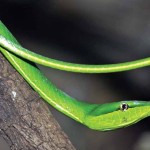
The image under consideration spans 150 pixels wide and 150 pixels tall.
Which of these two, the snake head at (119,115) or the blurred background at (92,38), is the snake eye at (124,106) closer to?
the snake head at (119,115)

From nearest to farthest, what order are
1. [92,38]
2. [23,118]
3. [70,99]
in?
[23,118] → [70,99] → [92,38]

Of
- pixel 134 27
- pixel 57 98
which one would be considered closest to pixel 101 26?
pixel 134 27

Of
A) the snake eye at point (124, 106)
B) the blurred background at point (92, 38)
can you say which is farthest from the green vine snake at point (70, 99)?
the blurred background at point (92, 38)

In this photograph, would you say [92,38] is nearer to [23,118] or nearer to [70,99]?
[70,99]

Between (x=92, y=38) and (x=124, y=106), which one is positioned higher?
(x=124, y=106)

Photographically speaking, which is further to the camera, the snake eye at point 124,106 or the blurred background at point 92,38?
the blurred background at point 92,38

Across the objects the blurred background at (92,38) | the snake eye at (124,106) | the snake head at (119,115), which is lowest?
the blurred background at (92,38)

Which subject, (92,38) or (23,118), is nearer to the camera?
(23,118)

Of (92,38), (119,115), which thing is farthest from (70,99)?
(92,38)
